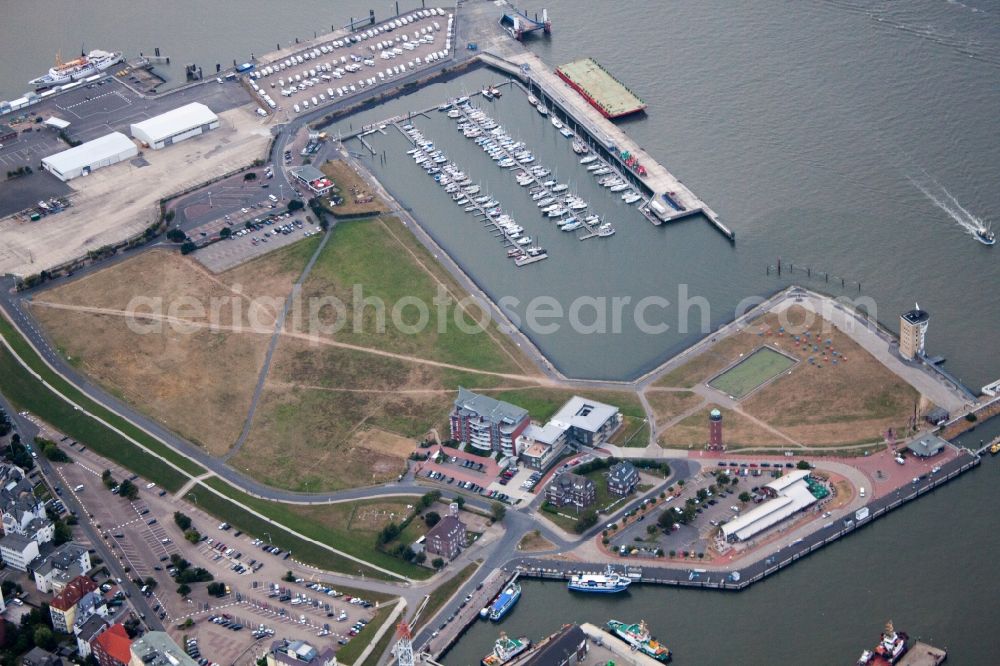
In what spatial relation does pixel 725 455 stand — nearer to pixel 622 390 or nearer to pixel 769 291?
pixel 622 390

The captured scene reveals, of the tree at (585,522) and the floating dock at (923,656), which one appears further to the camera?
the tree at (585,522)

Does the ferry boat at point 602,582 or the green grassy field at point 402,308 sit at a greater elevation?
the green grassy field at point 402,308

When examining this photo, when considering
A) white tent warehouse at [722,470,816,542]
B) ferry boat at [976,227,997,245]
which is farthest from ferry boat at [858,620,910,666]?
ferry boat at [976,227,997,245]

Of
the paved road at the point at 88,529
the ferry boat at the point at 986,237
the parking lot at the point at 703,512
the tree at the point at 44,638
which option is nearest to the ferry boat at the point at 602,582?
the parking lot at the point at 703,512

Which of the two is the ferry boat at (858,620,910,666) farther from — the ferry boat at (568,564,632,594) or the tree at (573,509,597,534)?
the tree at (573,509,597,534)

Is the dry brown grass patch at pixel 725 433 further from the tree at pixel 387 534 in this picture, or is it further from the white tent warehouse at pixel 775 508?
the tree at pixel 387 534

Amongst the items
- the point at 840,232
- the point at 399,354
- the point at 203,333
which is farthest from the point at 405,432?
the point at 840,232
